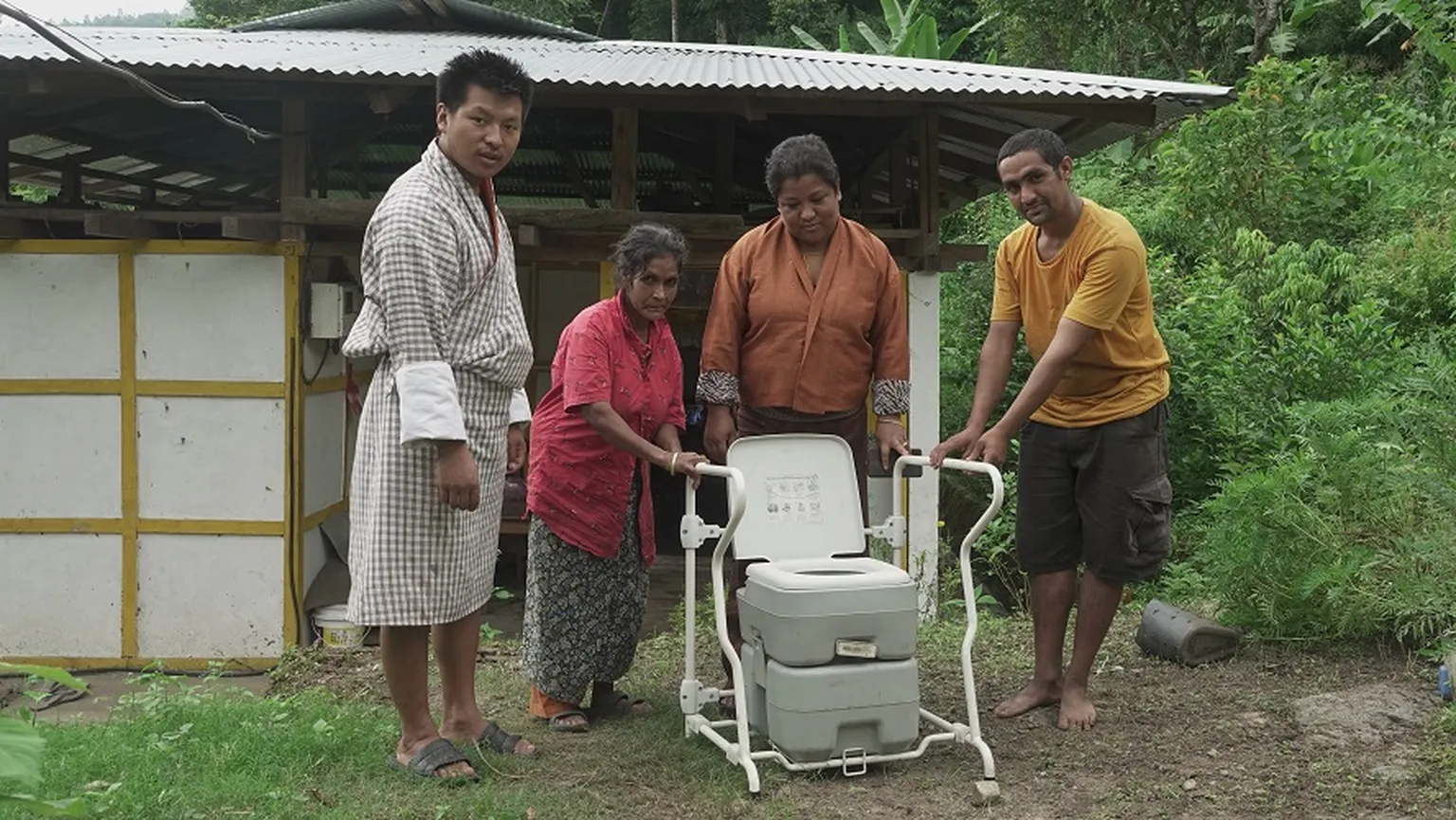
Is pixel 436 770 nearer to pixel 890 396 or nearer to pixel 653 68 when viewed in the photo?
pixel 890 396

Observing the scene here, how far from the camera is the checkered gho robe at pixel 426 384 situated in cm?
319

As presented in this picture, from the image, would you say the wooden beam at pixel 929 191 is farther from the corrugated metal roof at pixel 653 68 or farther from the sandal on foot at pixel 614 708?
the sandal on foot at pixel 614 708

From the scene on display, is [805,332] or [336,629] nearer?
[805,332]

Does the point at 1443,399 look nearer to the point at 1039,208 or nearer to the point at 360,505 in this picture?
the point at 1039,208

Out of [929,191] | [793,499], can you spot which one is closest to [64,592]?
[793,499]

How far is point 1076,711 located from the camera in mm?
4121

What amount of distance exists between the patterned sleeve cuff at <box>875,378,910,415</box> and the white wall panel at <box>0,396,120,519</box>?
447 centimetres

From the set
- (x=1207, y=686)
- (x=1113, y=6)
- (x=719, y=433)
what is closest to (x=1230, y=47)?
(x=1113, y=6)

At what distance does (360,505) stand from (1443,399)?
426cm

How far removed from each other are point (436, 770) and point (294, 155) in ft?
13.4

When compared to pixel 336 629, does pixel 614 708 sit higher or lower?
higher

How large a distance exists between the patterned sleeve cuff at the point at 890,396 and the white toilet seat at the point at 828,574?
523mm

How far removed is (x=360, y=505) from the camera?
3.41 meters

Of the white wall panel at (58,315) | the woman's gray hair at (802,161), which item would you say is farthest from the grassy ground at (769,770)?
the white wall panel at (58,315)
